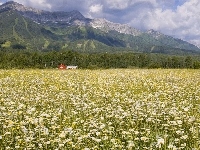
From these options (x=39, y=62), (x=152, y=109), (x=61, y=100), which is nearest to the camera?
(x=152, y=109)

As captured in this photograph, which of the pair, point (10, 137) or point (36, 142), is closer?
point (36, 142)

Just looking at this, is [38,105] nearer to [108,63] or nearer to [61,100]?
[61,100]

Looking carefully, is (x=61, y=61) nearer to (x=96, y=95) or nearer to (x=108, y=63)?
(x=108, y=63)

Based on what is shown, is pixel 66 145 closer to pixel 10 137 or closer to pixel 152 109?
pixel 10 137

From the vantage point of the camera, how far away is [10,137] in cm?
779

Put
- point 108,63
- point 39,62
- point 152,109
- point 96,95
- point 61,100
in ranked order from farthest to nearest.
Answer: point 108,63 → point 39,62 → point 96,95 → point 61,100 → point 152,109

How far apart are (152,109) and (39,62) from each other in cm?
14806

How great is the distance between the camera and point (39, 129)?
24.3 ft

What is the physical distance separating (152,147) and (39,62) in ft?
496

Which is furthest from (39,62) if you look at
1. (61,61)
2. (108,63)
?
(108,63)

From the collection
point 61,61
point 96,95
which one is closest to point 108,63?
point 61,61

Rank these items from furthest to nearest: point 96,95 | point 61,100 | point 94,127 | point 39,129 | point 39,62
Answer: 1. point 39,62
2. point 96,95
3. point 61,100
4. point 94,127
5. point 39,129

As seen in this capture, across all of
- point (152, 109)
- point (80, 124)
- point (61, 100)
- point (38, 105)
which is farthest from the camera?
point (61, 100)

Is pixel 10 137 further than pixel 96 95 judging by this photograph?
No
